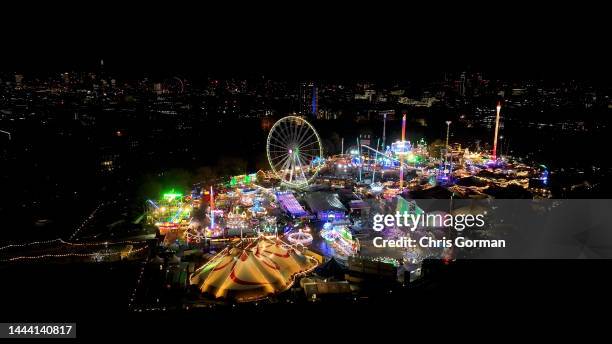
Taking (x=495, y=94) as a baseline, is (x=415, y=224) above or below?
below

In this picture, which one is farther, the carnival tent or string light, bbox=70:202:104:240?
string light, bbox=70:202:104:240

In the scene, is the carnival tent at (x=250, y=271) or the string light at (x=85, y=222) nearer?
the carnival tent at (x=250, y=271)

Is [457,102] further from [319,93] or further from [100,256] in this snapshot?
[100,256]

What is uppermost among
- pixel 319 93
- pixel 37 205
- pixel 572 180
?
pixel 319 93

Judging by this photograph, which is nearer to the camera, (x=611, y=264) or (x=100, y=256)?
(x=611, y=264)

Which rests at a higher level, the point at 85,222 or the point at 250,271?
the point at 250,271

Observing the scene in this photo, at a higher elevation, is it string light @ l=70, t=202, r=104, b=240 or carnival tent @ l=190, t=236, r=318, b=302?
carnival tent @ l=190, t=236, r=318, b=302

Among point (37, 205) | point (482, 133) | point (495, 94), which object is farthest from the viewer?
point (495, 94)

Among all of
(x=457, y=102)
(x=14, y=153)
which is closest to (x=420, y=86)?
(x=457, y=102)

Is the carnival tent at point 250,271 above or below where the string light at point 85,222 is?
above

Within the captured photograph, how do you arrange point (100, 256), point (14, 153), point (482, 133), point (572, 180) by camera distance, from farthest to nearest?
point (482, 133)
point (14, 153)
point (572, 180)
point (100, 256)

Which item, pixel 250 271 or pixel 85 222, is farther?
pixel 85 222
